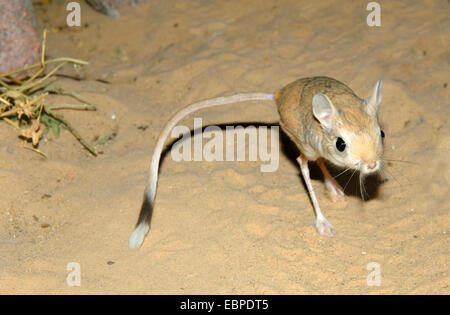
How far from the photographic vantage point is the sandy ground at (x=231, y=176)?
3281mm

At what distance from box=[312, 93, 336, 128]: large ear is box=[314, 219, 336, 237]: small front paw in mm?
778

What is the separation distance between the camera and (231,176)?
4.22 m

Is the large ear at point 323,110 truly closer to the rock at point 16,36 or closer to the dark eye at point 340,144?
the dark eye at point 340,144

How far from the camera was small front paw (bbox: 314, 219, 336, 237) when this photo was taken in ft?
11.8

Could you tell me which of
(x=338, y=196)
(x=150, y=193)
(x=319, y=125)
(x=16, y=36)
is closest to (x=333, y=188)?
(x=338, y=196)

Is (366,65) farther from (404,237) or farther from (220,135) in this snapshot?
(404,237)

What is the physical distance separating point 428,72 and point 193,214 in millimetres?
2904

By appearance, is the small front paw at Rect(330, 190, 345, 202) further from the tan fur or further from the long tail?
the long tail

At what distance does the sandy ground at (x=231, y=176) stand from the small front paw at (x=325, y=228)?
51 mm

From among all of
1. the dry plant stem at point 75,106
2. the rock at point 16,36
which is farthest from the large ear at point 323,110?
the rock at point 16,36

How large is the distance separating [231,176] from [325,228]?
3.21ft

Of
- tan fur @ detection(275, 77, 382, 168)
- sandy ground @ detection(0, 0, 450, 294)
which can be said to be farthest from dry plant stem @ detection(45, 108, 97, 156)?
tan fur @ detection(275, 77, 382, 168)

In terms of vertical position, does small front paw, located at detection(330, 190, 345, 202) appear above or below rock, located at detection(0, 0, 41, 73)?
below

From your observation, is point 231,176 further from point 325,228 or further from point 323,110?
point 323,110
